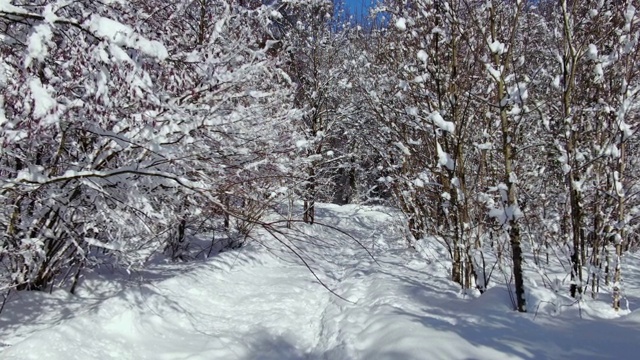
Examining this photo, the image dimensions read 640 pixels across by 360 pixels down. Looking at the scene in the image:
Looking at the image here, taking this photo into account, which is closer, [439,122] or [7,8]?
[7,8]

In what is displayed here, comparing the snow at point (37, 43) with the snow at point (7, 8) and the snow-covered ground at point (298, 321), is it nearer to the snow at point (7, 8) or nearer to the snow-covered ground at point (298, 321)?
the snow at point (7, 8)

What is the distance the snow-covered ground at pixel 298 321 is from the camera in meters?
3.38

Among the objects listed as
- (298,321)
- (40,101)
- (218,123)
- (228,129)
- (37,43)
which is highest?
(228,129)

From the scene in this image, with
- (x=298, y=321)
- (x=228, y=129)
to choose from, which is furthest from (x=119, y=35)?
(x=298, y=321)

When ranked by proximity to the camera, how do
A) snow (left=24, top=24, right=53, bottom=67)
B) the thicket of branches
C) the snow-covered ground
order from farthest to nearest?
the snow-covered ground
the thicket of branches
snow (left=24, top=24, right=53, bottom=67)

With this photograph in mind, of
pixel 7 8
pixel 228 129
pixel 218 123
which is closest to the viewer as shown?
pixel 7 8

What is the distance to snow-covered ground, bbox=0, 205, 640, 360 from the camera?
338 centimetres

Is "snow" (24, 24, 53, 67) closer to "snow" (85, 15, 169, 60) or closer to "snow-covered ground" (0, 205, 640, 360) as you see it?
"snow" (85, 15, 169, 60)

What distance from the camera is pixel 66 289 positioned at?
522 cm

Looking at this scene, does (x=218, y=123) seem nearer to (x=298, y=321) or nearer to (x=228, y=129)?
(x=228, y=129)

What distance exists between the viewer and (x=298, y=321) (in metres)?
5.14

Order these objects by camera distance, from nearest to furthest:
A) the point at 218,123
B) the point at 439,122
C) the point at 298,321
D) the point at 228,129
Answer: the point at 218,123
the point at 439,122
the point at 298,321
the point at 228,129

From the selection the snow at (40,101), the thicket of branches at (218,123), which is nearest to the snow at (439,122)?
the thicket of branches at (218,123)

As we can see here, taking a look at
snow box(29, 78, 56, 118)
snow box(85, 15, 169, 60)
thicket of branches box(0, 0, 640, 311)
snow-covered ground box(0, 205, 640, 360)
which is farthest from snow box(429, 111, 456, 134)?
snow box(29, 78, 56, 118)
